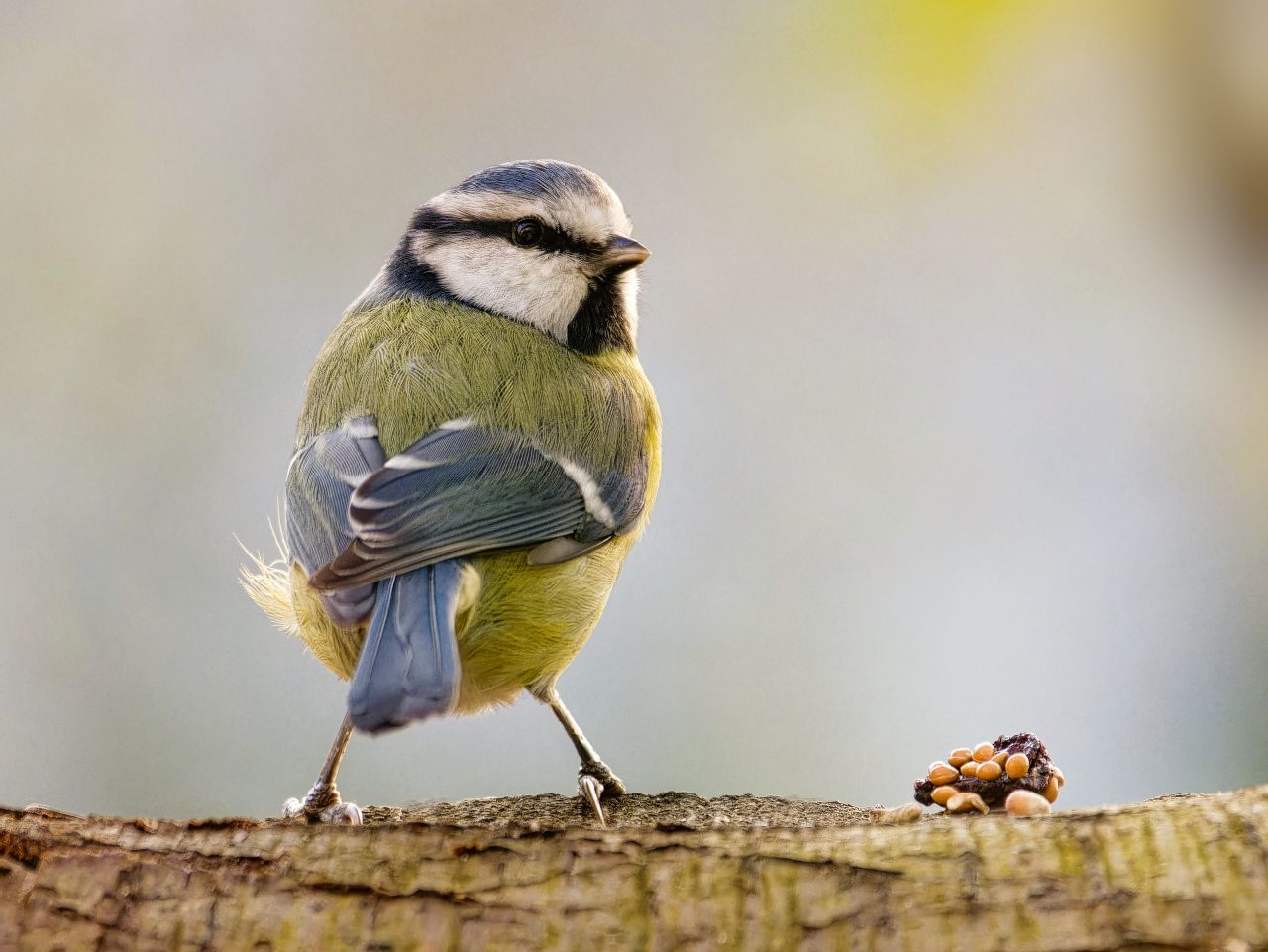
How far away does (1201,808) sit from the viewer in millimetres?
713

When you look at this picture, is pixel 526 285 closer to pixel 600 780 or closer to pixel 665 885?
pixel 600 780

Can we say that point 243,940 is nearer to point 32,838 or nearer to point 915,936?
point 32,838

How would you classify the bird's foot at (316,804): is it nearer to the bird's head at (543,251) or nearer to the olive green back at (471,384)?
the olive green back at (471,384)

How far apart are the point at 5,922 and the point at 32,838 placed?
6cm

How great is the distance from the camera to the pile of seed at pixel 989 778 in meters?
1.00

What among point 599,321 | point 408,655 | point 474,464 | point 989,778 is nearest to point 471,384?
point 474,464

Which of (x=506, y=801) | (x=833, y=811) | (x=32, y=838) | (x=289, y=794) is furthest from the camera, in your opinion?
(x=289, y=794)

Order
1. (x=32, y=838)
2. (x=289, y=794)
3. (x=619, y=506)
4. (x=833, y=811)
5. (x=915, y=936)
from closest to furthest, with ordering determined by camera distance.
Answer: (x=915, y=936)
(x=32, y=838)
(x=833, y=811)
(x=619, y=506)
(x=289, y=794)

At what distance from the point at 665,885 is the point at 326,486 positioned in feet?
2.09

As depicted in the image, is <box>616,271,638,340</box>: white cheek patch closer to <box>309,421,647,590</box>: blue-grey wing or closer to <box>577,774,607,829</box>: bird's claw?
<box>309,421,647,590</box>: blue-grey wing

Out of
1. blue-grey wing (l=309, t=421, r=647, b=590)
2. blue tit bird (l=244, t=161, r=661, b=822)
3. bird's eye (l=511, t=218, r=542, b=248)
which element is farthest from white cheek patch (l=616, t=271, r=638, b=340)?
blue-grey wing (l=309, t=421, r=647, b=590)

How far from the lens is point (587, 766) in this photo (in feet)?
4.49

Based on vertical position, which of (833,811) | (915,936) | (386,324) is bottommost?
(915,936)

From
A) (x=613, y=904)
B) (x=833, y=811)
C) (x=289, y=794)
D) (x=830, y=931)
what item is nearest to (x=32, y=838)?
(x=613, y=904)
